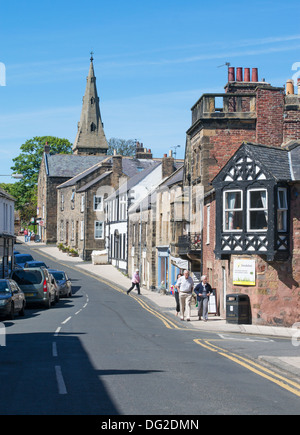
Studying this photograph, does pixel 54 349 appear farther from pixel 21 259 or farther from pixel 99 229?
pixel 99 229

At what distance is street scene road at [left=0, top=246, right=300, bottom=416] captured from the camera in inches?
372

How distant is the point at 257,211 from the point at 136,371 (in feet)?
45.7

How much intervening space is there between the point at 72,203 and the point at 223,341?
198 ft

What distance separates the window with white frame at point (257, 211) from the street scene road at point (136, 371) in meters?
4.80

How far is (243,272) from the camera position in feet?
84.7

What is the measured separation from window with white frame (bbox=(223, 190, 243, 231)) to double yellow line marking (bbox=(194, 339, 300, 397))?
8.67 metres

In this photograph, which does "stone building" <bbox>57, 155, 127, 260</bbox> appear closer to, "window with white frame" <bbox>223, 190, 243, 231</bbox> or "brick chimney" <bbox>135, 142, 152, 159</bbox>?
"brick chimney" <bbox>135, 142, 152, 159</bbox>

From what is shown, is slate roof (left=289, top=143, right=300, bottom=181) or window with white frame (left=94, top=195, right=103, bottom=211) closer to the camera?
slate roof (left=289, top=143, right=300, bottom=181)

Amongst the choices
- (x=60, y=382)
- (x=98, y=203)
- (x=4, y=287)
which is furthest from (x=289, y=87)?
(x=98, y=203)

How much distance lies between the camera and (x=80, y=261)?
70.1m

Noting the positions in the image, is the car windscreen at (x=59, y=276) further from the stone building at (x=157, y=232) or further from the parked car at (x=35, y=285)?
the stone building at (x=157, y=232)

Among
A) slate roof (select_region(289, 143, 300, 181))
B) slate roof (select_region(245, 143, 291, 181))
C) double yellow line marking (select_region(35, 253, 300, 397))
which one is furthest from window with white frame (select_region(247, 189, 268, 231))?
double yellow line marking (select_region(35, 253, 300, 397))
